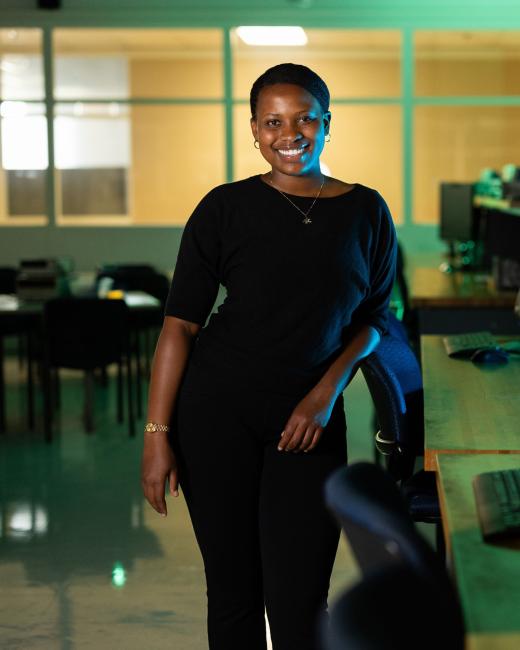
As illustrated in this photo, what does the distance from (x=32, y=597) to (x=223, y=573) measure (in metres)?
1.66

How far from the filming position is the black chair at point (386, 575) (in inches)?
39.8

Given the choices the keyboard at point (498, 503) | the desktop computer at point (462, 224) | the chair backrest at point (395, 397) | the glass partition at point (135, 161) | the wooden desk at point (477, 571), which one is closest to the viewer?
the wooden desk at point (477, 571)

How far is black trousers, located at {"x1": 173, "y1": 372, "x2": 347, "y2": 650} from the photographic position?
2129 millimetres

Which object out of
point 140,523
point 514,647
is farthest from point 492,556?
point 140,523

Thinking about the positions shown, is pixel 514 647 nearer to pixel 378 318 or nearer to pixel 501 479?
pixel 501 479

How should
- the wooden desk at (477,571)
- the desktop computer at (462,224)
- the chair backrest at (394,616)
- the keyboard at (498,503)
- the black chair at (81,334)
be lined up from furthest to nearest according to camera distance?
the desktop computer at (462,224) → the black chair at (81,334) → the keyboard at (498,503) → the wooden desk at (477,571) → the chair backrest at (394,616)

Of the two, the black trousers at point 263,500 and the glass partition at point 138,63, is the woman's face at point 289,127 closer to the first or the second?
the black trousers at point 263,500

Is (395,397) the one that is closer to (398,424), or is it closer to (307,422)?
(398,424)

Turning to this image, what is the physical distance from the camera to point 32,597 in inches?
144

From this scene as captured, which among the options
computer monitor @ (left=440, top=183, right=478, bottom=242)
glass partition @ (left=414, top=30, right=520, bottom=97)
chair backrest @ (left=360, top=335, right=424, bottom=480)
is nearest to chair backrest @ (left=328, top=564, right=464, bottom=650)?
chair backrest @ (left=360, top=335, right=424, bottom=480)

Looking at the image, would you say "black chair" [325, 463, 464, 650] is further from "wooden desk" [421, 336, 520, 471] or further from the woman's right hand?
"wooden desk" [421, 336, 520, 471]

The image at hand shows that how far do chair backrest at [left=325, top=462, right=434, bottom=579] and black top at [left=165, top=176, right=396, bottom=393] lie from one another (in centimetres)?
66

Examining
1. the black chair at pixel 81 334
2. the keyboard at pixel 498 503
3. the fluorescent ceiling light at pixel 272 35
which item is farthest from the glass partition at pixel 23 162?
the keyboard at pixel 498 503

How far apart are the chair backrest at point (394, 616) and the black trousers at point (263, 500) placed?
1.05m
